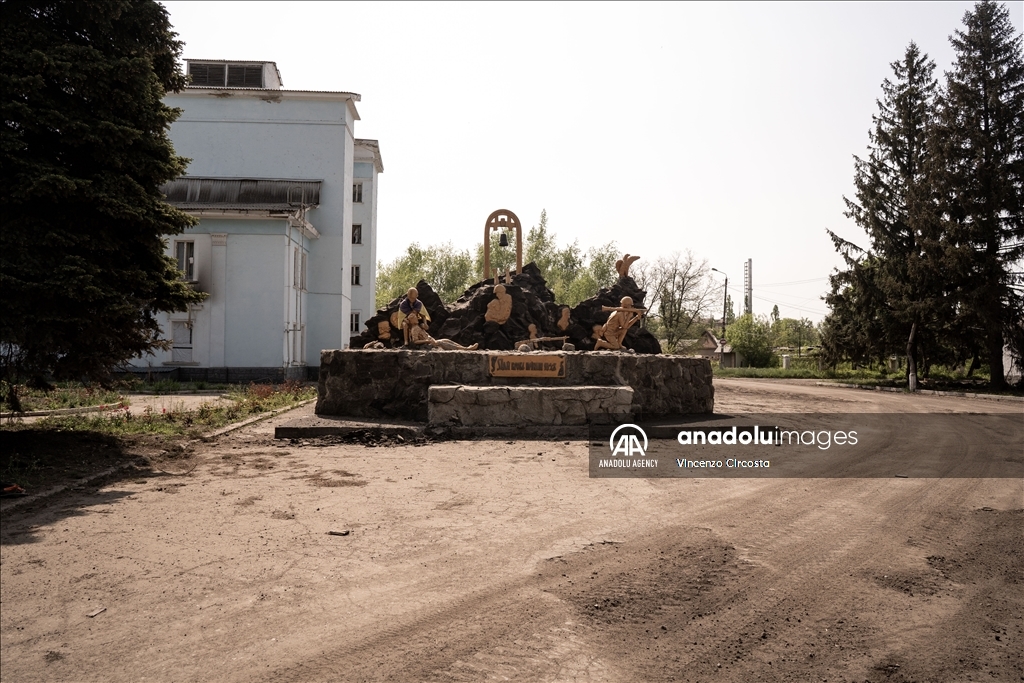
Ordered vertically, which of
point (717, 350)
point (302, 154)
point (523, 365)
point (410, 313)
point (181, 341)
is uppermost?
point (302, 154)

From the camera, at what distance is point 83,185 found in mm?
7879

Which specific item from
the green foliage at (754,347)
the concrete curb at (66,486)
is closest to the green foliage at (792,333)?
the green foliage at (754,347)

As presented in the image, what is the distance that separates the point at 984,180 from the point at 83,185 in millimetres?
29762

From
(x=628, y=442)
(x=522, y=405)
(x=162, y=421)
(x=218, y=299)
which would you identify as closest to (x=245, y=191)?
(x=218, y=299)

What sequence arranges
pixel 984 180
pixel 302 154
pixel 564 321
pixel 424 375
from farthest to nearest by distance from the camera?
pixel 302 154, pixel 984 180, pixel 564 321, pixel 424 375

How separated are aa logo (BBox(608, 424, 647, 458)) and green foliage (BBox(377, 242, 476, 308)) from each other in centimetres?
4550

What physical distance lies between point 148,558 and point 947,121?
105 ft

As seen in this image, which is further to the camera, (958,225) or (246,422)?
(958,225)

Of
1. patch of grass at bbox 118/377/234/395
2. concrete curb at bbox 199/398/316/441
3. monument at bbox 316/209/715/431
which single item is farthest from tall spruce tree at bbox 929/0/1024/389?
patch of grass at bbox 118/377/234/395

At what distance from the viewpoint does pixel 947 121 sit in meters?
27.5

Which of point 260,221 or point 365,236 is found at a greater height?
point 365,236

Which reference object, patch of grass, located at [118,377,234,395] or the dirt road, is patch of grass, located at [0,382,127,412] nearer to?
patch of grass, located at [118,377,234,395]

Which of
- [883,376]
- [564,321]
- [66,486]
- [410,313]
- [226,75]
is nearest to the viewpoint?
[66,486]

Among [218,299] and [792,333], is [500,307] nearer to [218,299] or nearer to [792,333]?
[218,299]
